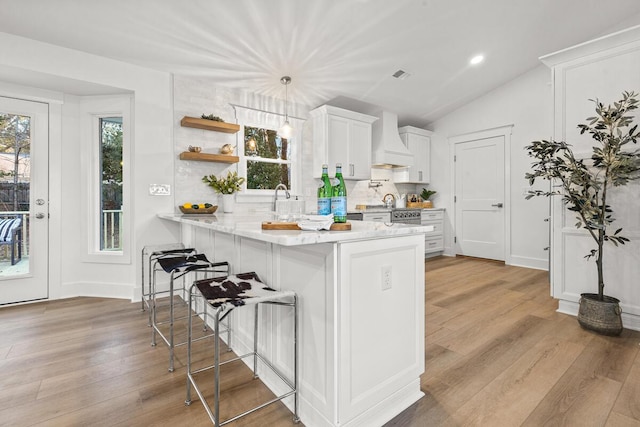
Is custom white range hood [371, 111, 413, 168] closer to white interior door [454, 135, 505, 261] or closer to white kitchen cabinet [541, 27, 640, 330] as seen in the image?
white interior door [454, 135, 505, 261]

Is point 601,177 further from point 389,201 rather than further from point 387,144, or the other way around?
point 389,201

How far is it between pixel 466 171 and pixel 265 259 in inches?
201

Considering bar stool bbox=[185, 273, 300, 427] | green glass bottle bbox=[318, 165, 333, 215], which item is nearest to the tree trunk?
green glass bottle bbox=[318, 165, 333, 215]

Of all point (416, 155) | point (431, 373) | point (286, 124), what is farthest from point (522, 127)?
point (431, 373)

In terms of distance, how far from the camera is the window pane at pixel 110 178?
3.56 meters

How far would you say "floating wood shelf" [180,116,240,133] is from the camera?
11.5 ft

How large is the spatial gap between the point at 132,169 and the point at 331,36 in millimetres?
2645

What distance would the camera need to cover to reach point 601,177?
270 cm

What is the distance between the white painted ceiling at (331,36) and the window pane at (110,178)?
833 millimetres

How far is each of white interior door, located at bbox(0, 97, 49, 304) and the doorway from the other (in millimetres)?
6201

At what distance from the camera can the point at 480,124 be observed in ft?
18.1

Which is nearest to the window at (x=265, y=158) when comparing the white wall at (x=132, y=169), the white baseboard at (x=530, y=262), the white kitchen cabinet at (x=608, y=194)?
the white wall at (x=132, y=169)

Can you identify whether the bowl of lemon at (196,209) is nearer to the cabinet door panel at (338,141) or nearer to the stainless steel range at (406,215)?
the cabinet door panel at (338,141)

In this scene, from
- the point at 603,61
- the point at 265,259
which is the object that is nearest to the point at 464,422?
the point at 265,259
